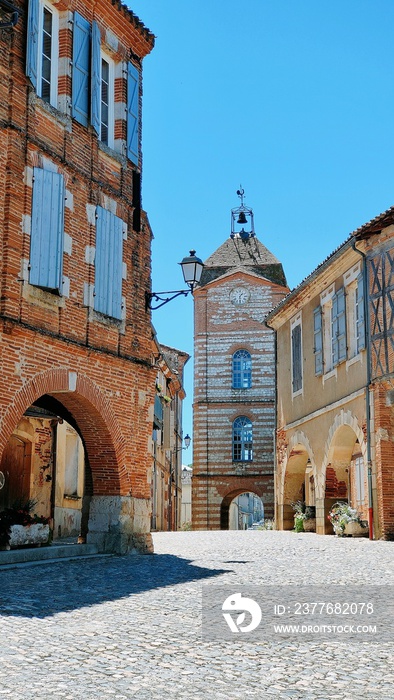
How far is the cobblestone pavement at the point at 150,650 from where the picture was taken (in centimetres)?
515

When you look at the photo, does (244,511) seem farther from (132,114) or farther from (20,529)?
(20,529)

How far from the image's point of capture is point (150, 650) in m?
6.22

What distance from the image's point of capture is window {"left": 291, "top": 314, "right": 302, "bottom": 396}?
24.4m

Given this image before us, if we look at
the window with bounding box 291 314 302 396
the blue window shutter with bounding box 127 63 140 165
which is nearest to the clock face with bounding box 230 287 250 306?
the window with bounding box 291 314 302 396

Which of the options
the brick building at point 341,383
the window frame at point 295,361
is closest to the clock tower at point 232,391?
the brick building at point 341,383

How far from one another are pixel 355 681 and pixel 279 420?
21.5 m

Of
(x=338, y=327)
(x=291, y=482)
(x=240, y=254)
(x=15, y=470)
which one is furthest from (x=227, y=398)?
(x=15, y=470)

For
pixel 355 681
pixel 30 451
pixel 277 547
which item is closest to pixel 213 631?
pixel 355 681

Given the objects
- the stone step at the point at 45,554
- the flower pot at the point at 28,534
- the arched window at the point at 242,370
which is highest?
the arched window at the point at 242,370

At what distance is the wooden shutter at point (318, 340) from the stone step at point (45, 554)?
10017 millimetres

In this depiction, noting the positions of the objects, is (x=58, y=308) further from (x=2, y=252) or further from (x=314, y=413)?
(x=314, y=413)

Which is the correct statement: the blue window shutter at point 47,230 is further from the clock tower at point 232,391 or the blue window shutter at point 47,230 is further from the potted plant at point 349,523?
the clock tower at point 232,391

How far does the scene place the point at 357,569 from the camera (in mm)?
11445

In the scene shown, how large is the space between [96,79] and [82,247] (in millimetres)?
3040
